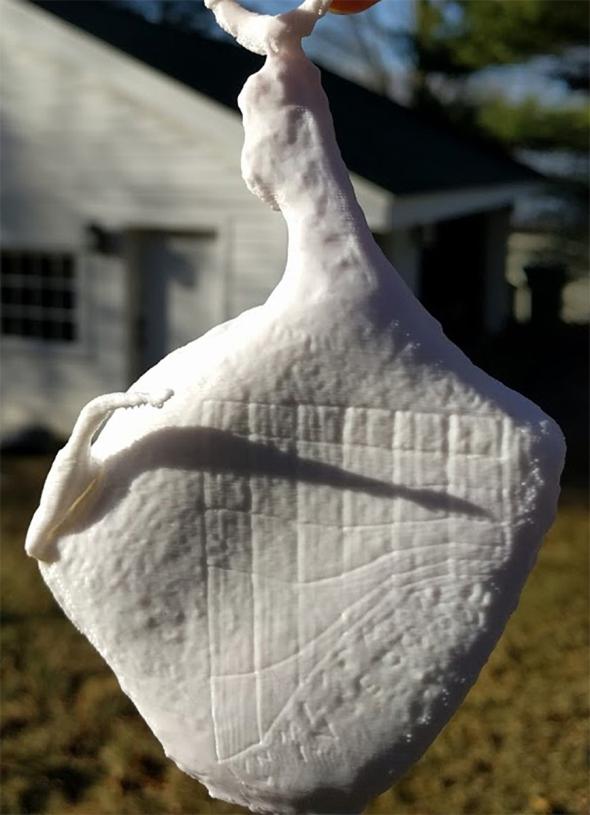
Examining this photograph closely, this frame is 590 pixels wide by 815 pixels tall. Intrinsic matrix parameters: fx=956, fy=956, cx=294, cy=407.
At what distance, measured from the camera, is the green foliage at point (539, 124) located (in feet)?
34.5

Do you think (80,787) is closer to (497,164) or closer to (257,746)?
(257,746)

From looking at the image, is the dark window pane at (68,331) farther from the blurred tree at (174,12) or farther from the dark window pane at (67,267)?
the blurred tree at (174,12)

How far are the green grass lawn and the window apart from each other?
10.0ft

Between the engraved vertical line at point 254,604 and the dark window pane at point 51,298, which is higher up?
the engraved vertical line at point 254,604

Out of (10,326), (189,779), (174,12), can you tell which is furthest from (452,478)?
(174,12)

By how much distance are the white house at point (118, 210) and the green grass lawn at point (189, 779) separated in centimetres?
271

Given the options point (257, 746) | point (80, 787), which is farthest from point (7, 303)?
point (257, 746)

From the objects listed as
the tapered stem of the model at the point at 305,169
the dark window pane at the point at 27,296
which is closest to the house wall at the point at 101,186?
the dark window pane at the point at 27,296

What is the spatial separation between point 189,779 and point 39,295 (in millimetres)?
4543

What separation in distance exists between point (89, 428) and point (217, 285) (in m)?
5.57

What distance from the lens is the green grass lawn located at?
9.25 feet

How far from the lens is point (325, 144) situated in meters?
0.83

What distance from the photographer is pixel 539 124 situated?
10844 millimetres

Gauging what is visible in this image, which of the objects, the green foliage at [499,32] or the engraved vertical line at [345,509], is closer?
the engraved vertical line at [345,509]
